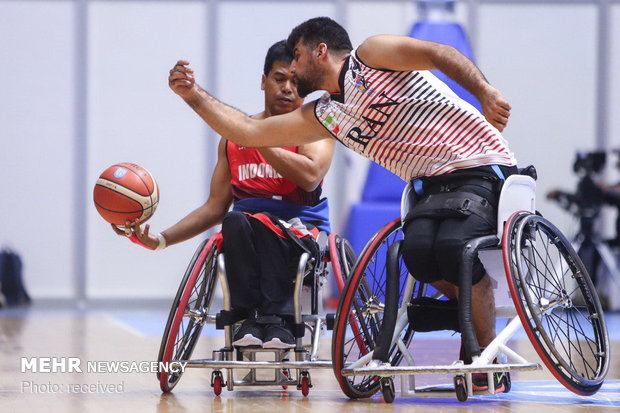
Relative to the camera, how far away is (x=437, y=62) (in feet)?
7.84

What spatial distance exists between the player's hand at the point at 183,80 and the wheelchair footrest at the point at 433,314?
35.0 inches

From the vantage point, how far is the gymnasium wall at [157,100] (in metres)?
8.80

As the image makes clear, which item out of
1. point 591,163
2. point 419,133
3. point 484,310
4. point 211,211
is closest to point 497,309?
point 484,310

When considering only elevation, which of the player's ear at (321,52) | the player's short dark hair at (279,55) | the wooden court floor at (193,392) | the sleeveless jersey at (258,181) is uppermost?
the player's short dark hair at (279,55)

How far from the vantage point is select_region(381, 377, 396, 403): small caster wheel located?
2596 millimetres

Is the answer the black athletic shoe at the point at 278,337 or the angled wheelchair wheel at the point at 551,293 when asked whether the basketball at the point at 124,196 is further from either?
the angled wheelchair wheel at the point at 551,293

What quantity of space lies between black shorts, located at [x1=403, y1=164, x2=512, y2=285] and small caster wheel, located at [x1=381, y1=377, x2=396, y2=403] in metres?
0.29

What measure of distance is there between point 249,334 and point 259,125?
0.61 meters

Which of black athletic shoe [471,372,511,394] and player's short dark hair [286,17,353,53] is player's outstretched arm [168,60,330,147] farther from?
black athletic shoe [471,372,511,394]

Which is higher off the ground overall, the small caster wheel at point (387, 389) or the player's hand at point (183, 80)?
the player's hand at point (183, 80)

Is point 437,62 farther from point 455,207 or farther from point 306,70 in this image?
point 306,70

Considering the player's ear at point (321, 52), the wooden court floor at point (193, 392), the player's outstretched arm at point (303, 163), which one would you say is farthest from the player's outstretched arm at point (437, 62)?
the wooden court floor at point (193, 392)

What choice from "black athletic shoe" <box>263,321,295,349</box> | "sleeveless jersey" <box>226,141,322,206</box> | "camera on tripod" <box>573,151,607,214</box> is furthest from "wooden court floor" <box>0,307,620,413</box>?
"camera on tripod" <box>573,151,607,214</box>

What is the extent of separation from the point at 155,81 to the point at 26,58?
3.99 ft
